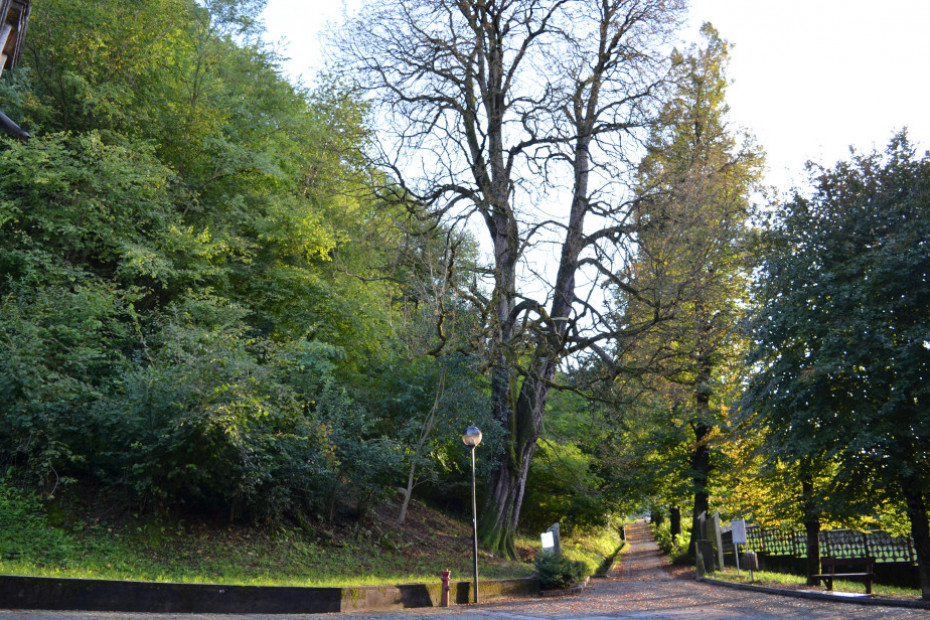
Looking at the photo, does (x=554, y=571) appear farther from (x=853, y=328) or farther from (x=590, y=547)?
(x=590, y=547)

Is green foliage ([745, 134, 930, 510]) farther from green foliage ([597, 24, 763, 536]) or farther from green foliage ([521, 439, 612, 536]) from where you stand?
green foliage ([521, 439, 612, 536])

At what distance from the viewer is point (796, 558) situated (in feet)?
77.0

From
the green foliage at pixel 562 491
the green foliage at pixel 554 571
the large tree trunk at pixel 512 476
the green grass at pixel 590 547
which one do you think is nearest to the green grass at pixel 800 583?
the green foliage at pixel 554 571

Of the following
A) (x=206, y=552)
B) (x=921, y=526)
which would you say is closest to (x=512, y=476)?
(x=206, y=552)

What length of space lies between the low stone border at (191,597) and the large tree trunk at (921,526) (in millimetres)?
9166

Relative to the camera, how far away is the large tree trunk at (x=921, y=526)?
1364 cm

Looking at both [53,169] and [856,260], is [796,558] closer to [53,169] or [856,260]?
[856,260]

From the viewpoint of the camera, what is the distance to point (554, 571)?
17.7m

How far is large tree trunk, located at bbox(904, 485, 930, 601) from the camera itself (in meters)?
13.6

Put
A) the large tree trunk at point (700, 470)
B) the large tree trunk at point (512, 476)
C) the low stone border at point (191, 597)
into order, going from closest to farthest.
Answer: the low stone border at point (191, 597), the large tree trunk at point (512, 476), the large tree trunk at point (700, 470)

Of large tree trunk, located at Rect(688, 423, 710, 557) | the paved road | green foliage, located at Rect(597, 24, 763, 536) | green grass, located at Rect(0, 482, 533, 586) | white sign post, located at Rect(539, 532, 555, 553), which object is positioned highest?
green foliage, located at Rect(597, 24, 763, 536)

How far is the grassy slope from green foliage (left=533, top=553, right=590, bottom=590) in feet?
2.30

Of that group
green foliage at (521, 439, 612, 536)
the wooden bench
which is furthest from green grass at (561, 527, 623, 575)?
the wooden bench

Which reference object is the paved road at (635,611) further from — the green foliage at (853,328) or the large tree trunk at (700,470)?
the large tree trunk at (700,470)
